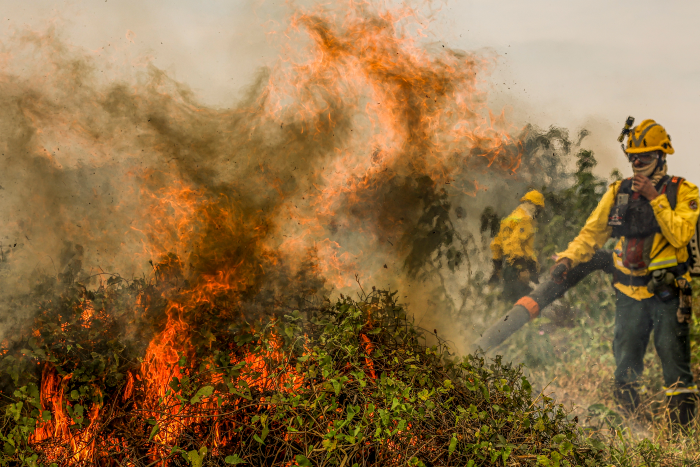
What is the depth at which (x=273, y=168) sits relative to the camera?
5.96m

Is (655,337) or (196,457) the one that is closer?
(196,457)

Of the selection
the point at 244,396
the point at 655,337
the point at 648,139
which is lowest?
the point at 244,396

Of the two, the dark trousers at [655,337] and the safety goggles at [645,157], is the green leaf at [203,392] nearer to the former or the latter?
the dark trousers at [655,337]

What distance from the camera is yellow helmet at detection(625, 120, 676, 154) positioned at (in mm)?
6195

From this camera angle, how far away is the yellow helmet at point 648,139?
20.3ft

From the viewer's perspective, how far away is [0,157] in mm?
5656

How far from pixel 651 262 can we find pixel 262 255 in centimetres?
487

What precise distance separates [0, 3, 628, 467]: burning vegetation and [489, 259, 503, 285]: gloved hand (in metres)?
0.40

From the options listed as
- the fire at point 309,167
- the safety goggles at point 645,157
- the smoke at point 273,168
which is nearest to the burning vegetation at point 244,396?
the fire at point 309,167

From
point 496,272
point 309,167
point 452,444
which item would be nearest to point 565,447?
point 452,444

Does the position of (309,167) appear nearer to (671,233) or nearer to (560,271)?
(560,271)

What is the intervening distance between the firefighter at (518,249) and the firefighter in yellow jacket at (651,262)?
806mm

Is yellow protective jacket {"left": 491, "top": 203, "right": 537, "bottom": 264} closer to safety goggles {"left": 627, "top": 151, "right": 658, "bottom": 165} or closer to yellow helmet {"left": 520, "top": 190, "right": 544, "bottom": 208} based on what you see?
yellow helmet {"left": 520, "top": 190, "right": 544, "bottom": 208}

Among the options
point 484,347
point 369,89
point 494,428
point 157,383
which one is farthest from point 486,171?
point 157,383
